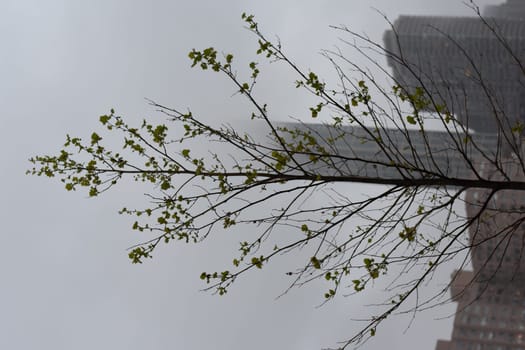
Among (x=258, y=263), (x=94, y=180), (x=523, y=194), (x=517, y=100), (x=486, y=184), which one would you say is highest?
(x=517, y=100)

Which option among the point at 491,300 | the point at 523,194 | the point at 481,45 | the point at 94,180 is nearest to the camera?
the point at 94,180

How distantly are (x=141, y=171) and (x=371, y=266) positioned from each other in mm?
3476

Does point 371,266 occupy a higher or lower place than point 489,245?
lower

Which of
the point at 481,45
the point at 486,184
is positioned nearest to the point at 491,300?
the point at 486,184

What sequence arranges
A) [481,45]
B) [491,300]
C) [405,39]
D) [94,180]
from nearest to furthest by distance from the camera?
[94,180]
[491,300]
[481,45]
[405,39]

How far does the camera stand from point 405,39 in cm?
19575

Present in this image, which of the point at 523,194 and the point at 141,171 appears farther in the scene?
the point at 523,194

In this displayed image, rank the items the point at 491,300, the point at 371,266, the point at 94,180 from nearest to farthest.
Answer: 1. the point at 371,266
2. the point at 94,180
3. the point at 491,300

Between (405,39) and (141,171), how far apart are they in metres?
200

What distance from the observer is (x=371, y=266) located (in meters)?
7.57

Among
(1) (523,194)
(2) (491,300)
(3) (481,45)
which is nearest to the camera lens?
(1) (523,194)

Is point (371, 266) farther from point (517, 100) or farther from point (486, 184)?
point (517, 100)

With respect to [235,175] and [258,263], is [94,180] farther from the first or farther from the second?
[258,263]

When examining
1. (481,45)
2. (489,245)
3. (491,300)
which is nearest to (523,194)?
(489,245)
